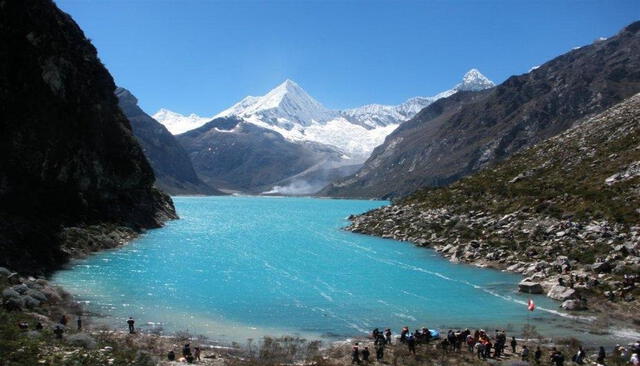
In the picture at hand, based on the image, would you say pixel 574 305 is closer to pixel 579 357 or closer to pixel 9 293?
pixel 579 357

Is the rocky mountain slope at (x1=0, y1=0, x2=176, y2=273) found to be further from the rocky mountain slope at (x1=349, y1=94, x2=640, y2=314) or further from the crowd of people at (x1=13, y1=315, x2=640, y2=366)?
the rocky mountain slope at (x1=349, y1=94, x2=640, y2=314)

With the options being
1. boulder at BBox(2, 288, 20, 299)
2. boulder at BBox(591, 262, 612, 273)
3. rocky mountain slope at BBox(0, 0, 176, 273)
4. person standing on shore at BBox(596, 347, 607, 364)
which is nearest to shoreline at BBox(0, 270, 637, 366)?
boulder at BBox(2, 288, 20, 299)

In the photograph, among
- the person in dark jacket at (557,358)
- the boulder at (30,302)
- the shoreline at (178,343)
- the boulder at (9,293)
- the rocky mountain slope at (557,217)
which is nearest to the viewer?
the shoreline at (178,343)

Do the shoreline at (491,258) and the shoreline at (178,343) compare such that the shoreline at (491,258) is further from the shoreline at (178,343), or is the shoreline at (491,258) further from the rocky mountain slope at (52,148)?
the rocky mountain slope at (52,148)

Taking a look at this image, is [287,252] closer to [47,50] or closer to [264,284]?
[264,284]

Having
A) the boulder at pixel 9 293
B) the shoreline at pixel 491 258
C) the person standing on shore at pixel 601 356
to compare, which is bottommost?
the boulder at pixel 9 293

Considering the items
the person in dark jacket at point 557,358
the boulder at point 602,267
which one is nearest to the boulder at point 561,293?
the boulder at point 602,267

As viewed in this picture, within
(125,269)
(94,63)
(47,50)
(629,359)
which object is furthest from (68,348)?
(94,63)

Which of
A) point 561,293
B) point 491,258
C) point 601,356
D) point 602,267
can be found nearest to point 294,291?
point 561,293
